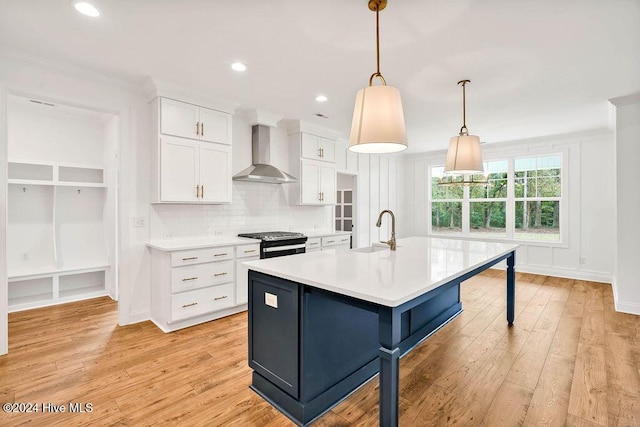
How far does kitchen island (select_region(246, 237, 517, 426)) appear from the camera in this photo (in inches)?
58.6

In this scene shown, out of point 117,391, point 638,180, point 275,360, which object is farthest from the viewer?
point 638,180

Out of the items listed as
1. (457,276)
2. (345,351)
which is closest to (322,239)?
(345,351)

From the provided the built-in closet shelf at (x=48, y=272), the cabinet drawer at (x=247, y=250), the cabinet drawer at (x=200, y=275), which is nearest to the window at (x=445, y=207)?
the cabinet drawer at (x=247, y=250)

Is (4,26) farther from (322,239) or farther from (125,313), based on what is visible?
(322,239)

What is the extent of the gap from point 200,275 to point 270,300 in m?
1.65

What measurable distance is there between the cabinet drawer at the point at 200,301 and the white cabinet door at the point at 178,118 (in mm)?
1771

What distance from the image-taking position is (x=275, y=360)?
2014mm

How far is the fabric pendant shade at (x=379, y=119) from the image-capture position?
6.03 ft

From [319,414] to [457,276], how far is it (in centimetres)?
121

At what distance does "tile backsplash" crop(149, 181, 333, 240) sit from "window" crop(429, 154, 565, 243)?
3.26 meters

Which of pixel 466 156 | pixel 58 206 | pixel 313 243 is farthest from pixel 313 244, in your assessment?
pixel 58 206

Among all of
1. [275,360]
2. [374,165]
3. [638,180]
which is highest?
[374,165]

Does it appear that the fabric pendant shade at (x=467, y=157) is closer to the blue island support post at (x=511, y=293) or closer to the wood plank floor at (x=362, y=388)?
the blue island support post at (x=511, y=293)

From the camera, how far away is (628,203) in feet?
12.5
